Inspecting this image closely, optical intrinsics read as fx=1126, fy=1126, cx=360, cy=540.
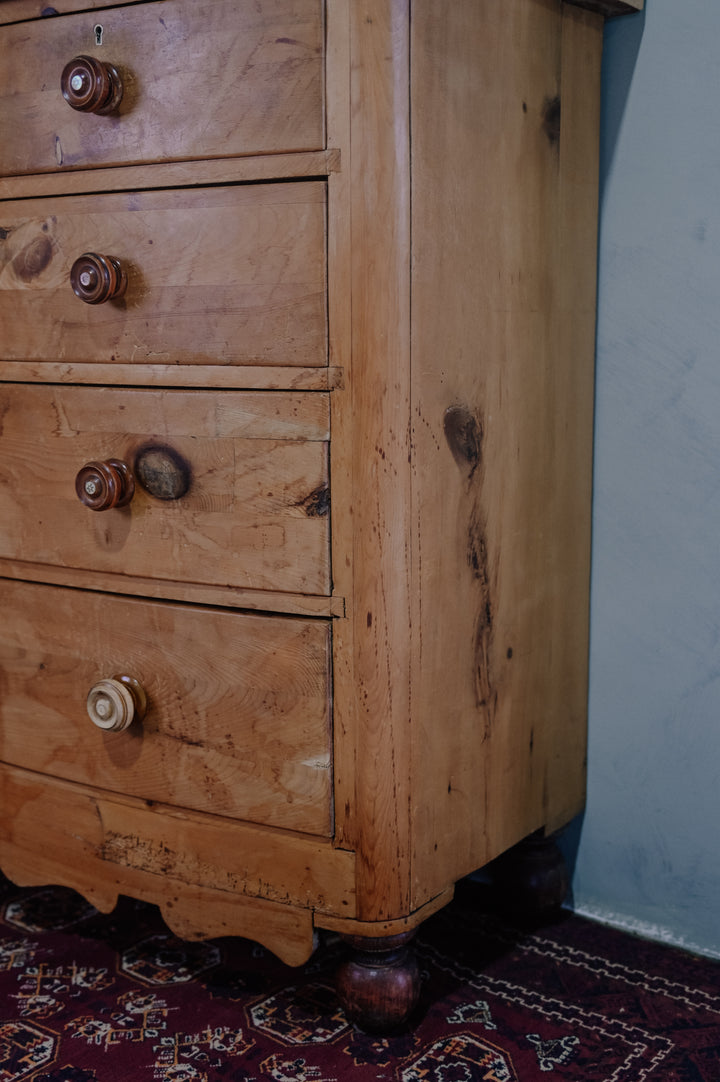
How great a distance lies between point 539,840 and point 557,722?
6.7 inches

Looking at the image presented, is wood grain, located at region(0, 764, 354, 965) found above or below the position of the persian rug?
above

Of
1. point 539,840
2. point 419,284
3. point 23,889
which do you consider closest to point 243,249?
point 419,284

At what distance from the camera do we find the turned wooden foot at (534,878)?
4.71 ft

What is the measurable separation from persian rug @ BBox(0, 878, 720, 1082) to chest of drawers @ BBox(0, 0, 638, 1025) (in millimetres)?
87

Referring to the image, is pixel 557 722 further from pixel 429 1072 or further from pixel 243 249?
pixel 243 249

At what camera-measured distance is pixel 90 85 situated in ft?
3.63

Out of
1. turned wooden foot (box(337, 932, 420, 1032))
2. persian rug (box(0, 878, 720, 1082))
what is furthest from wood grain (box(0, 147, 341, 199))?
persian rug (box(0, 878, 720, 1082))

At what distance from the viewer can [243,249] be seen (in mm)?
1100

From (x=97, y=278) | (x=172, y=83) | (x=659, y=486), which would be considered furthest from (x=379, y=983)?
(x=172, y=83)

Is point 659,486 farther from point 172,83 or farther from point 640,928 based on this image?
point 172,83

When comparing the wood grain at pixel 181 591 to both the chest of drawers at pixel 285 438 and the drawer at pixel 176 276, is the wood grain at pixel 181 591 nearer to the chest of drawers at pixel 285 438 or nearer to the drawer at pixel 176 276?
the chest of drawers at pixel 285 438

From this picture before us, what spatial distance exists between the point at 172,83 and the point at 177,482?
1.30ft

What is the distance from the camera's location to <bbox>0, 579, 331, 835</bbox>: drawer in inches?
45.1

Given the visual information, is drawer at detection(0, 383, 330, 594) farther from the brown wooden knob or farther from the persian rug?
the persian rug
